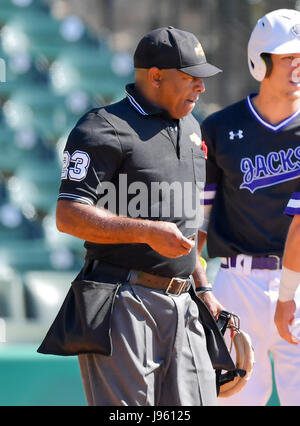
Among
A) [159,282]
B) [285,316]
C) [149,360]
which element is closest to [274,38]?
[285,316]

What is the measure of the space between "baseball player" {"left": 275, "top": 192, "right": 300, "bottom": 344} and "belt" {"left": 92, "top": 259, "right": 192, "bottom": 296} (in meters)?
0.47

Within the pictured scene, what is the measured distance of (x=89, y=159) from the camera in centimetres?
301

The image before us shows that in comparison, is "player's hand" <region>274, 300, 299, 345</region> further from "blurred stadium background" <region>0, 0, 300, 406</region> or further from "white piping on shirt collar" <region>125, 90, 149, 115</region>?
"blurred stadium background" <region>0, 0, 300, 406</region>

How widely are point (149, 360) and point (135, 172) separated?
0.64 m

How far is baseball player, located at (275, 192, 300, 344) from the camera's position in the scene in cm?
341

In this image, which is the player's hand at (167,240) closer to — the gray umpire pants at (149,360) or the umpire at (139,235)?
the umpire at (139,235)

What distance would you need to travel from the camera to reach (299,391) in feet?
12.7

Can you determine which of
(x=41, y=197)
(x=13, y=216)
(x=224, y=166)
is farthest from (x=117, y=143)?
(x=41, y=197)

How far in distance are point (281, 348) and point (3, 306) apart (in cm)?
298

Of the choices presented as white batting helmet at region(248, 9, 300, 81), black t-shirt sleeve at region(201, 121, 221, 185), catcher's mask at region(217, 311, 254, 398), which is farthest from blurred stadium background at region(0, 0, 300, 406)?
catcher's mask at region(217, 311, 254, 398)

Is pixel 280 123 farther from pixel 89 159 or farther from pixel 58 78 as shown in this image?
pixel 58 78

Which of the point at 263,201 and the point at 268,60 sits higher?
the point at 268,60

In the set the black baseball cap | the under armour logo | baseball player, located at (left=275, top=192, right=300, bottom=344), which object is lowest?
baseball player, located at (left=275, top=192, right=300, bottom=344)

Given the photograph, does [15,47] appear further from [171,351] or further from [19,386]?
[171,351]
